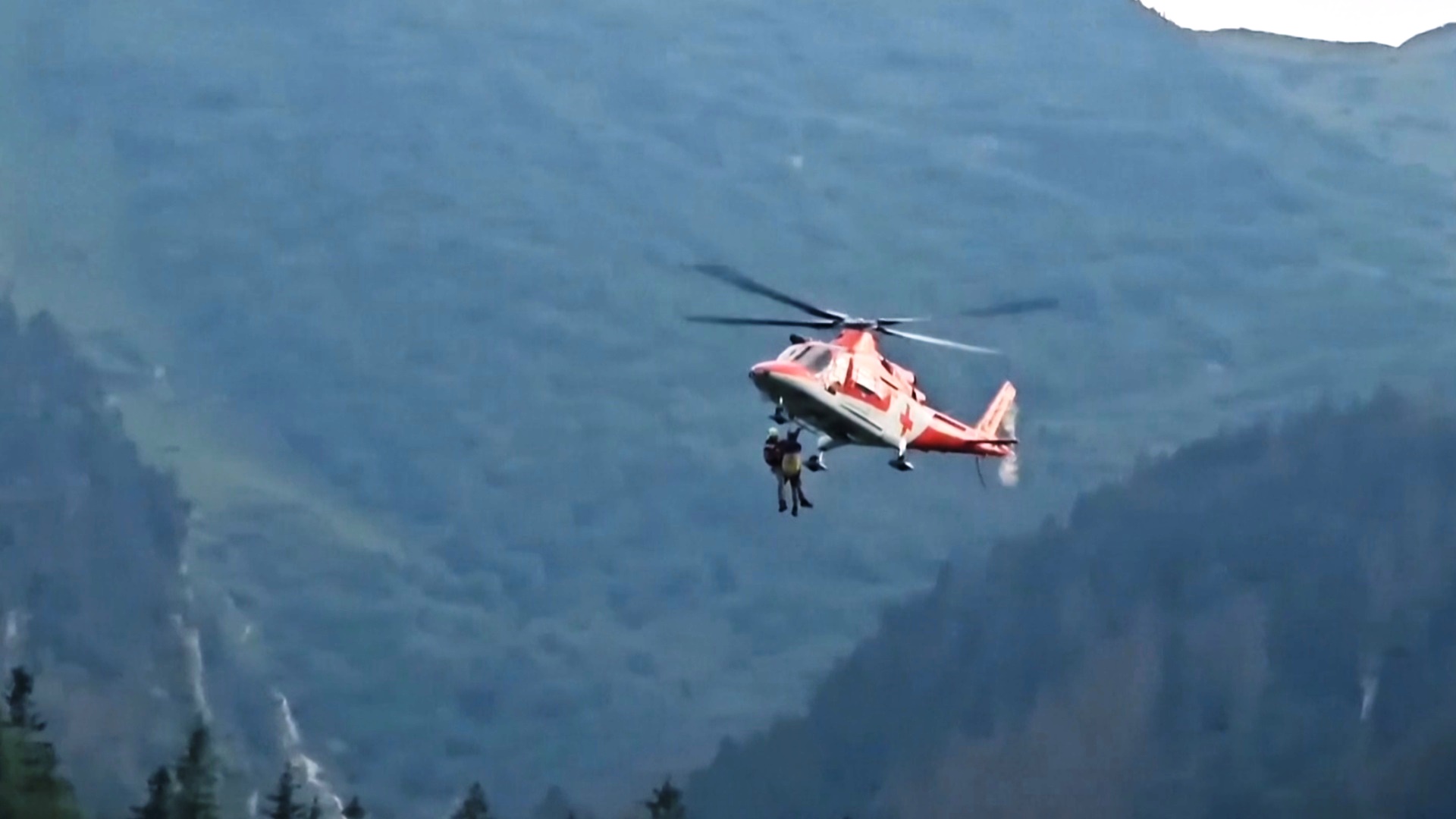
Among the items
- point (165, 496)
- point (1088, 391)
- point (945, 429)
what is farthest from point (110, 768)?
point (945, 429)

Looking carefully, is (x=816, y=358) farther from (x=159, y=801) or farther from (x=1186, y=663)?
(x=1186, y=663)

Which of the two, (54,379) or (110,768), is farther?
(54,379)

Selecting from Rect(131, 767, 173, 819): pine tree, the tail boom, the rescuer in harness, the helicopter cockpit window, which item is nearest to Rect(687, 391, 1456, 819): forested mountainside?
Rect(131, 767, 173, 819): pine tree

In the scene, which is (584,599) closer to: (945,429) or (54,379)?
(54,379)

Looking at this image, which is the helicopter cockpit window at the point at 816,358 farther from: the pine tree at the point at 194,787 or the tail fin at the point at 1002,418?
the pine tree at the point at 194,787

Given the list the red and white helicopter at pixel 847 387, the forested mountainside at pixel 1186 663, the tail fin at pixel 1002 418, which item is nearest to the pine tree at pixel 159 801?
the tail fin at pixel 1002 418

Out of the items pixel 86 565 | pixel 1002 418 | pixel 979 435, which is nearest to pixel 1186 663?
pixel 86 565

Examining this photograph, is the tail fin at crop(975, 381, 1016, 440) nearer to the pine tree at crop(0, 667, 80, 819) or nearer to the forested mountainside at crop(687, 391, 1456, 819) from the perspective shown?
the pine tree at crop(0, 667, 80, 819)
